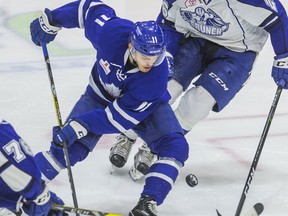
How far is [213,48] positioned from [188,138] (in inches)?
23.0

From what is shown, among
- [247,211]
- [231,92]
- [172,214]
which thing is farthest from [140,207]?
[231,92]

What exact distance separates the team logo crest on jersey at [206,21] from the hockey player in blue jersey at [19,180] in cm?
140

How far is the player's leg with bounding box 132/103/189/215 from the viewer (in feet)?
10.6

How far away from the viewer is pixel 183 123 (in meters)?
3.79

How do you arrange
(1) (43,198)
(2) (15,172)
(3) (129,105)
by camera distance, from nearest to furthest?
(2) (15,172)
(1) (43,198)
(3) (129,105)

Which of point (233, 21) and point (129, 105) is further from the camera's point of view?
point (233, 21)

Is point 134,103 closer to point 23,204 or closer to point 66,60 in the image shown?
point 23,204

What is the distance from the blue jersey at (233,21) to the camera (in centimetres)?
370

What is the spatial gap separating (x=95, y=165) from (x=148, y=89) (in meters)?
0.75

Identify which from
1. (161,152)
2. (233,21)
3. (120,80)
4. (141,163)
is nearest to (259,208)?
(161,152)

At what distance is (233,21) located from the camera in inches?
149

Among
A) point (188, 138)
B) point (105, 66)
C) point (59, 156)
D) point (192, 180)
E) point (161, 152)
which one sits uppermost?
point (105, 66)

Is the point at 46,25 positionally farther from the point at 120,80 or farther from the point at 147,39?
the point at 147,39

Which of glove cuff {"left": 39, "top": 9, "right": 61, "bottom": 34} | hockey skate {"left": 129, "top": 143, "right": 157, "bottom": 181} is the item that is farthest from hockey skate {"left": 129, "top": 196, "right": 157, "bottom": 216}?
glove cuff {"left": 39, "top": 9, "right": 61, "bottom": 34}
